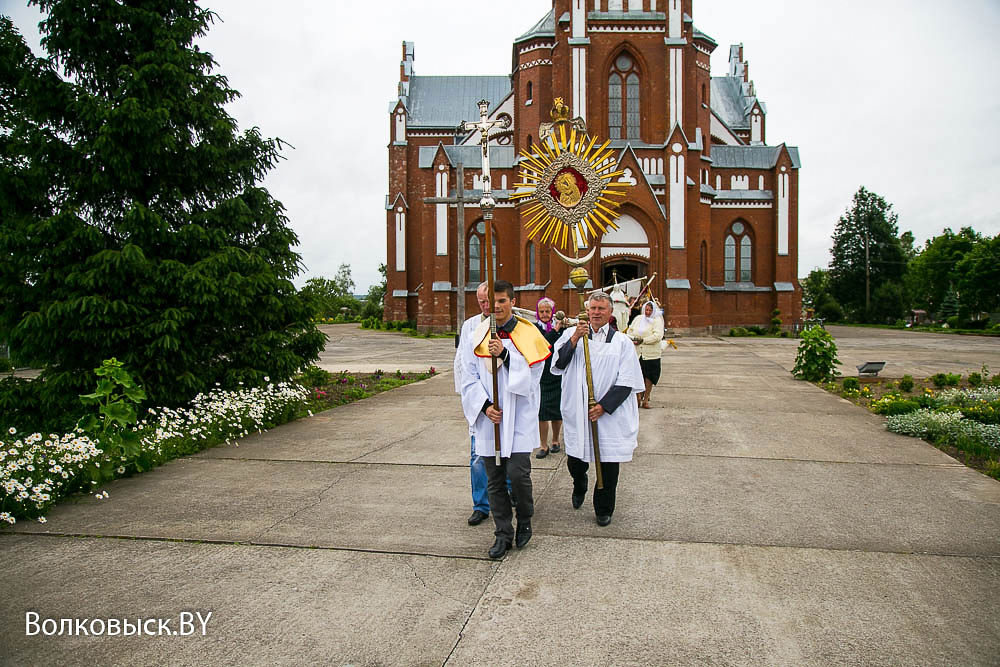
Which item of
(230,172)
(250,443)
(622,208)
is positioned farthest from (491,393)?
(622,208)

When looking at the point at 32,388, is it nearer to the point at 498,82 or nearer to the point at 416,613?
the point at 416,613

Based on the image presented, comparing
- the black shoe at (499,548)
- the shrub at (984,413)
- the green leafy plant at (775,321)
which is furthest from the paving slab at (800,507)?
the green leafy plant at (775,321)

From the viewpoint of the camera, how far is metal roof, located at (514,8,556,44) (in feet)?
119

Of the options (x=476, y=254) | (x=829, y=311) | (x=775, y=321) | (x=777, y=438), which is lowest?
(x=777, y=438)

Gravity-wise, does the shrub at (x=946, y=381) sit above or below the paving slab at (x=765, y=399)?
above

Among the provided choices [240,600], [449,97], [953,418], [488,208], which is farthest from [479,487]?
[449,97]

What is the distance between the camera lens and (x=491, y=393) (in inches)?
189

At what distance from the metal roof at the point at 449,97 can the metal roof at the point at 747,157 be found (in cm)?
1662

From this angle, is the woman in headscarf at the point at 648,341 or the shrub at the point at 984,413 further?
the woman in headscarf at the point at 648,341

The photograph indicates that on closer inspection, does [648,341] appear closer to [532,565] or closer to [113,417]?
[532,565]

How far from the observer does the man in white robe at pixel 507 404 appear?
4.68m

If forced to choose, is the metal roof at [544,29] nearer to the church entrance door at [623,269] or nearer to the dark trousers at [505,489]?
the church entrance door at [623,269]

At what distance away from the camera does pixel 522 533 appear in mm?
4789

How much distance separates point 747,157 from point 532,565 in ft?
126
